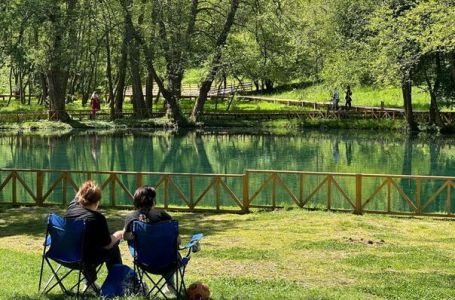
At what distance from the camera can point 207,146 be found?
33938mm

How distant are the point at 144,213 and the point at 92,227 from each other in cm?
53

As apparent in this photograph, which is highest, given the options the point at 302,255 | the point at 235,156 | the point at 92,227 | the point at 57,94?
the point at 57,94

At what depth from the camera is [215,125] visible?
1743 inches

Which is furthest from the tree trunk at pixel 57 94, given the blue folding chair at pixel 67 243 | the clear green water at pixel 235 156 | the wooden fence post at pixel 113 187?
the blue folding chair at pixel 67 243

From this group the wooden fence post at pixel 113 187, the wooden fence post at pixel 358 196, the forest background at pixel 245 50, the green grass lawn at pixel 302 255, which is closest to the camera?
the green grass lawn at pixel 302 255

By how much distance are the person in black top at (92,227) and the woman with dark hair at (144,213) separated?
0.20 meters

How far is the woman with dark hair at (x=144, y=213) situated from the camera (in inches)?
261

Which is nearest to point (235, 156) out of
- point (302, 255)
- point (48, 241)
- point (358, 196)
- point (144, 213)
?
point (358, 196)

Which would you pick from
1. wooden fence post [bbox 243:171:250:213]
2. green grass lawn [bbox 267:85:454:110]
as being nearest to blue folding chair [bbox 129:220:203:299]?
wooden fence post [bbox 243:171:250:213]

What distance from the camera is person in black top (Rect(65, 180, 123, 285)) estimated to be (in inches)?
259

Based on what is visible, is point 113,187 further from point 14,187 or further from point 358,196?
point 358,196

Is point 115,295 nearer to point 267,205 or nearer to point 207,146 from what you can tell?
point 267,205

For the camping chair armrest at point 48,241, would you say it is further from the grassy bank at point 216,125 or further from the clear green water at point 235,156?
the grassy bank at point 216,125

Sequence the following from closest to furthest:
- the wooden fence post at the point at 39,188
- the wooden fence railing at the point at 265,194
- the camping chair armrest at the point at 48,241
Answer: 1. the camping chair armrest at the point at 48,241
2. the wooden fence railing at the point at 265,194
3. the wooden fence post at the point at 39,188
